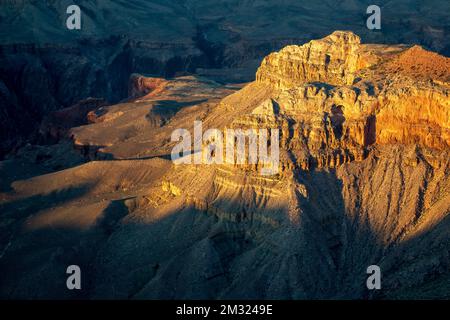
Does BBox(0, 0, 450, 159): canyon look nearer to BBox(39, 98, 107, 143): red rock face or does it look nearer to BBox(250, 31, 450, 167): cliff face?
BBox(39, 98, 107, 143): red rock face

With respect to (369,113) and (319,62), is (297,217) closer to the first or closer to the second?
(369,113)

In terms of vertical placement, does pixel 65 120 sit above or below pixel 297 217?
below

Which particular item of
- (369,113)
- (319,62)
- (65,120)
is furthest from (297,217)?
(65,120)

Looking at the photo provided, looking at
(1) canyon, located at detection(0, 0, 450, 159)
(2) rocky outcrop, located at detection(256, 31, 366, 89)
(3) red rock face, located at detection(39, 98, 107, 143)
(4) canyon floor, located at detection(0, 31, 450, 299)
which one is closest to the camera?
(4) canyon floor, located at detection(0, 31, 450, 299)

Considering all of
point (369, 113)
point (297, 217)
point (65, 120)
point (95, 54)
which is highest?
point (369, 113)

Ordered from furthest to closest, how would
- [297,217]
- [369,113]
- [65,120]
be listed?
[65,120] → [369,113] → [297,217]

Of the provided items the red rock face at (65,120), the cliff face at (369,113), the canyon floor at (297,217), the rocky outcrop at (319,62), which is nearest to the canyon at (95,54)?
the red rock face at (65,120)

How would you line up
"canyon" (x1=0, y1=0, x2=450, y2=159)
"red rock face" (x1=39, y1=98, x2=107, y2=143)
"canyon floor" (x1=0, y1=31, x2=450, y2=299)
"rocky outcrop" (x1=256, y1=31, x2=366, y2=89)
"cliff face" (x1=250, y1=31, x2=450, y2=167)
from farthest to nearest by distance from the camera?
"canyon" (x1=0, y1=0, x2=450, y2=159), "red rock face" (x1=39, y1=98, x2=107, y2=143), "rocky outcrop" (x1=256, y1=31, x2=366, y2=89), "cliff face" (x1=250, y1=31, x2=450, y2=167), "canyon floor" (x1=0, y1=31, x2=450, y2=299)

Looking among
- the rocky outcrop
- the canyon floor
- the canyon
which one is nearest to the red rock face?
the canyon
